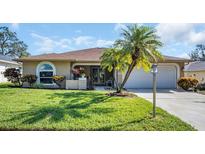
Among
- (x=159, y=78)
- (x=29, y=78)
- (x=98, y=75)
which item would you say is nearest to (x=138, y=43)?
(x=159, y=78)

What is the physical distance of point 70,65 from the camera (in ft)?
71.3

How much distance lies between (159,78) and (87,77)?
6759 mm

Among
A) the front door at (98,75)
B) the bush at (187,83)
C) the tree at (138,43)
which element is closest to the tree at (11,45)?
the front door at (98,75)

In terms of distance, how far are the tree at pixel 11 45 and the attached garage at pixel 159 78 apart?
42.8m

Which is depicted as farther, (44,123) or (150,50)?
(150,50)

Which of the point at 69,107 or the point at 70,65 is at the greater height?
the point at 70,65

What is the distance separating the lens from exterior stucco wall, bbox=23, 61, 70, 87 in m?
21.6
